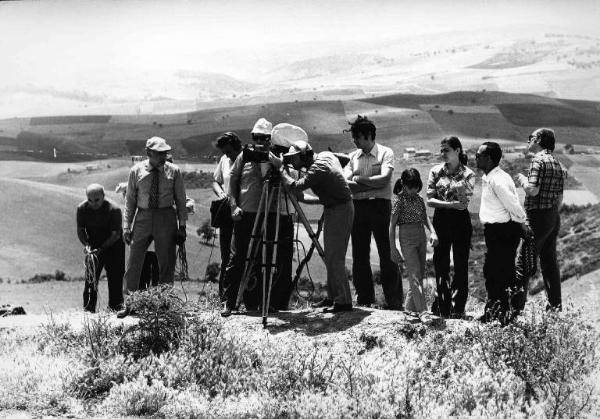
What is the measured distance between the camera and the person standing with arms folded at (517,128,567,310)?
20.4 feet

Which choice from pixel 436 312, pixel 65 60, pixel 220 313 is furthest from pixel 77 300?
pixel 436 312

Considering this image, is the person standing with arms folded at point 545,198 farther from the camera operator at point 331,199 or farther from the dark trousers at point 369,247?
the camera operator at point 331,199

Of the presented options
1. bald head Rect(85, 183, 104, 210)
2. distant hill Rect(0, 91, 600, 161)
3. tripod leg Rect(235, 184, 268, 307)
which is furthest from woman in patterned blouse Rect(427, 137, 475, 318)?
distant hill Rect(0, 91, 600, 161)

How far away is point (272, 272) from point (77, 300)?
5679mm

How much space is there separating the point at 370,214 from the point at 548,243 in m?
1.48

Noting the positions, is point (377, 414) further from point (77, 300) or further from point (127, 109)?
point (127, 109)

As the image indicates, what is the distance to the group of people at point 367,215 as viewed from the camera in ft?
19.6

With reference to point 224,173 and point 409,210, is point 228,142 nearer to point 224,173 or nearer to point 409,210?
point 224,173

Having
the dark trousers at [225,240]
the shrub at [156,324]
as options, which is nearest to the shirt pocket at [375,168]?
the dark trousers at [225,240]

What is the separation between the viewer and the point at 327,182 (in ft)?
20.2

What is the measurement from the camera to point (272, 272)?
652cm

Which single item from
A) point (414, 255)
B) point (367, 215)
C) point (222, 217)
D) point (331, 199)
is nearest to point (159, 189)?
point (222, 217)

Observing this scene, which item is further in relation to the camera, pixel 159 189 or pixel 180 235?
pixel 180 235

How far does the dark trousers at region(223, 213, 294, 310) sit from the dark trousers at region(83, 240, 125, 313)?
5.36 ft
